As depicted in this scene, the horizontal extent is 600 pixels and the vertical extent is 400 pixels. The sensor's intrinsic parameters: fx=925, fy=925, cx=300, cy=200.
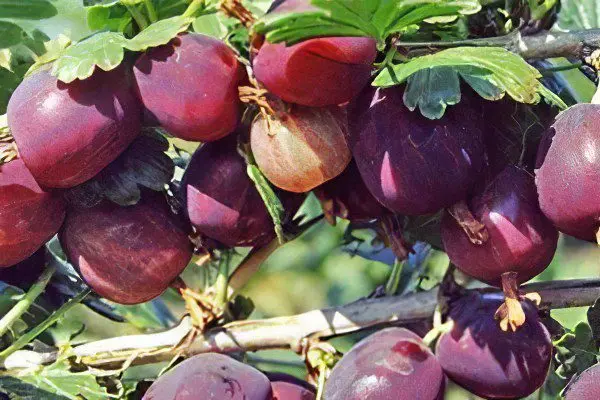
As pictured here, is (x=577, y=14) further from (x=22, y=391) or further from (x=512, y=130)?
(x=22, y=391)

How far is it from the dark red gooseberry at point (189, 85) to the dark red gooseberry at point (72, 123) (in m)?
0.02

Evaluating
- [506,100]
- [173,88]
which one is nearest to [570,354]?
[506,100]

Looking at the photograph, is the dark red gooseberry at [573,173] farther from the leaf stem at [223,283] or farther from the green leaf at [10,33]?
the green leaf at [10,33]

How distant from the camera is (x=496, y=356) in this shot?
0.67 metres

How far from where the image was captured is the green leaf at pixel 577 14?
2.99 ft

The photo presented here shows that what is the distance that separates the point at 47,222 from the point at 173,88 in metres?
0.16

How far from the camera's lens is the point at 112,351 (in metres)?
0.80

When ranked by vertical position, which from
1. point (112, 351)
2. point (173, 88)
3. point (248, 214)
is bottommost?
point (112, 351)

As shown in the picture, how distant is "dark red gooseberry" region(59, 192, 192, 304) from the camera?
0.71m

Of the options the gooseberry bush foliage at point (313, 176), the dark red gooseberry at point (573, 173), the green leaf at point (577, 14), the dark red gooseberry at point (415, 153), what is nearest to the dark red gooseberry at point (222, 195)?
the gooseberry bush foliage at point (313, 176)

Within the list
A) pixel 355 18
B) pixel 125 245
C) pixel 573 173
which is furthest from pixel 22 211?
pixel 573 173

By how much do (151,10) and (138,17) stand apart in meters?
0.01

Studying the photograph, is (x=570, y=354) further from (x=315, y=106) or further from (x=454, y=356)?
(x=315, y=106)

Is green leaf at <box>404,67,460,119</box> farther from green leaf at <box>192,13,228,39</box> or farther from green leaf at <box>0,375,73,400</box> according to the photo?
green leaf at <box>0,375,73,400</box>
